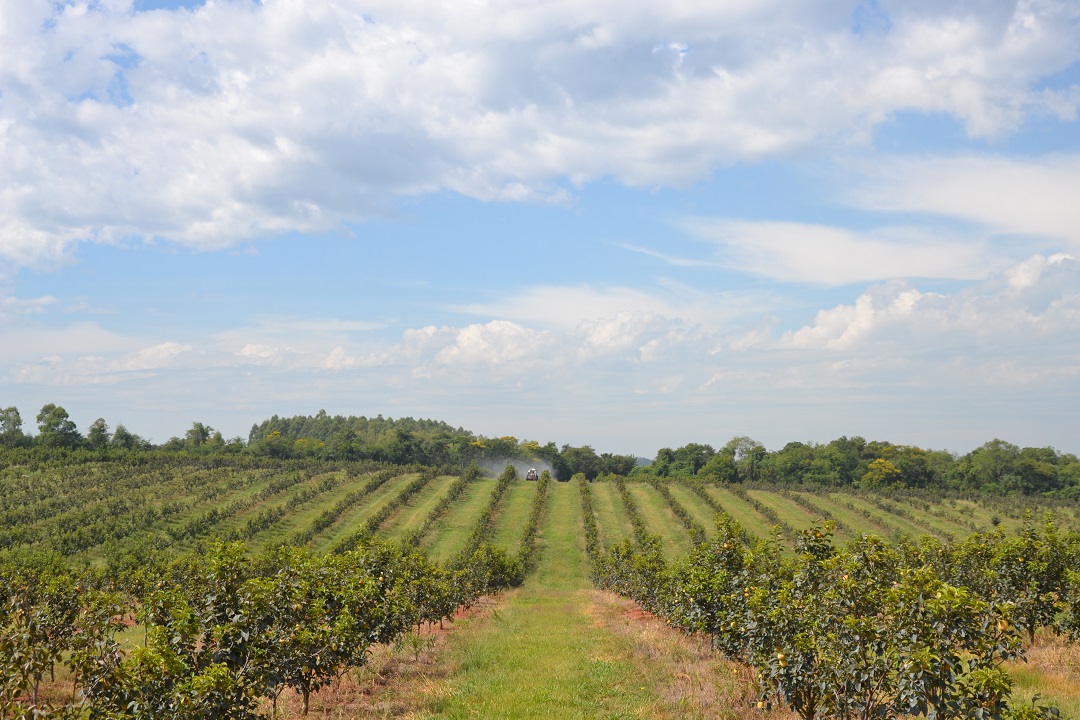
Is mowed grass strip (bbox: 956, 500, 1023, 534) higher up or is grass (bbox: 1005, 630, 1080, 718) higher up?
grass (bbox: 1005, 630, 1080, 718)

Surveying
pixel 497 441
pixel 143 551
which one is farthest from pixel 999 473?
pixel 143 551

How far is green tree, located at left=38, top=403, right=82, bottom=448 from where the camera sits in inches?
4604

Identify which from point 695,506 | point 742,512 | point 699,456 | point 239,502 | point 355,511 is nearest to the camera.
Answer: point 239,502

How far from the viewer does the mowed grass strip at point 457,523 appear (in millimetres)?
68812

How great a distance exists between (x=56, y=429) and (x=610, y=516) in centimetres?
10082

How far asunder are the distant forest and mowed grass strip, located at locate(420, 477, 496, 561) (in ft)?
146

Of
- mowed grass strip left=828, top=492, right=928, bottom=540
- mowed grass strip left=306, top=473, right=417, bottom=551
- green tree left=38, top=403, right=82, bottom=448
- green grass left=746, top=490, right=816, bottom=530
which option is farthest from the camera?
green tree left=38, top=403, right=82, bottom=448

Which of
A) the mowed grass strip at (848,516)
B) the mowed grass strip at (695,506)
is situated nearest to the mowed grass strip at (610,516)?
the mowed grass strip at (695,506)

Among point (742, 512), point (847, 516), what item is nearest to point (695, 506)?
point (742, 512)

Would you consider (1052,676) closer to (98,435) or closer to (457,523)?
(457,523)

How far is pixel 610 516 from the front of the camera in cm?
8575

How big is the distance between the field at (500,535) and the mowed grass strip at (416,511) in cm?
41

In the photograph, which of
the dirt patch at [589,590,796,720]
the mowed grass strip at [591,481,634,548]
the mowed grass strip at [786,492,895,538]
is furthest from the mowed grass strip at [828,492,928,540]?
the dirt patch at [589,590,796,720]

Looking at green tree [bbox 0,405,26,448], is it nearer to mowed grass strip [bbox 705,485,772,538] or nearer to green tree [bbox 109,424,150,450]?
green tree [bbox 109,424,150,450]
